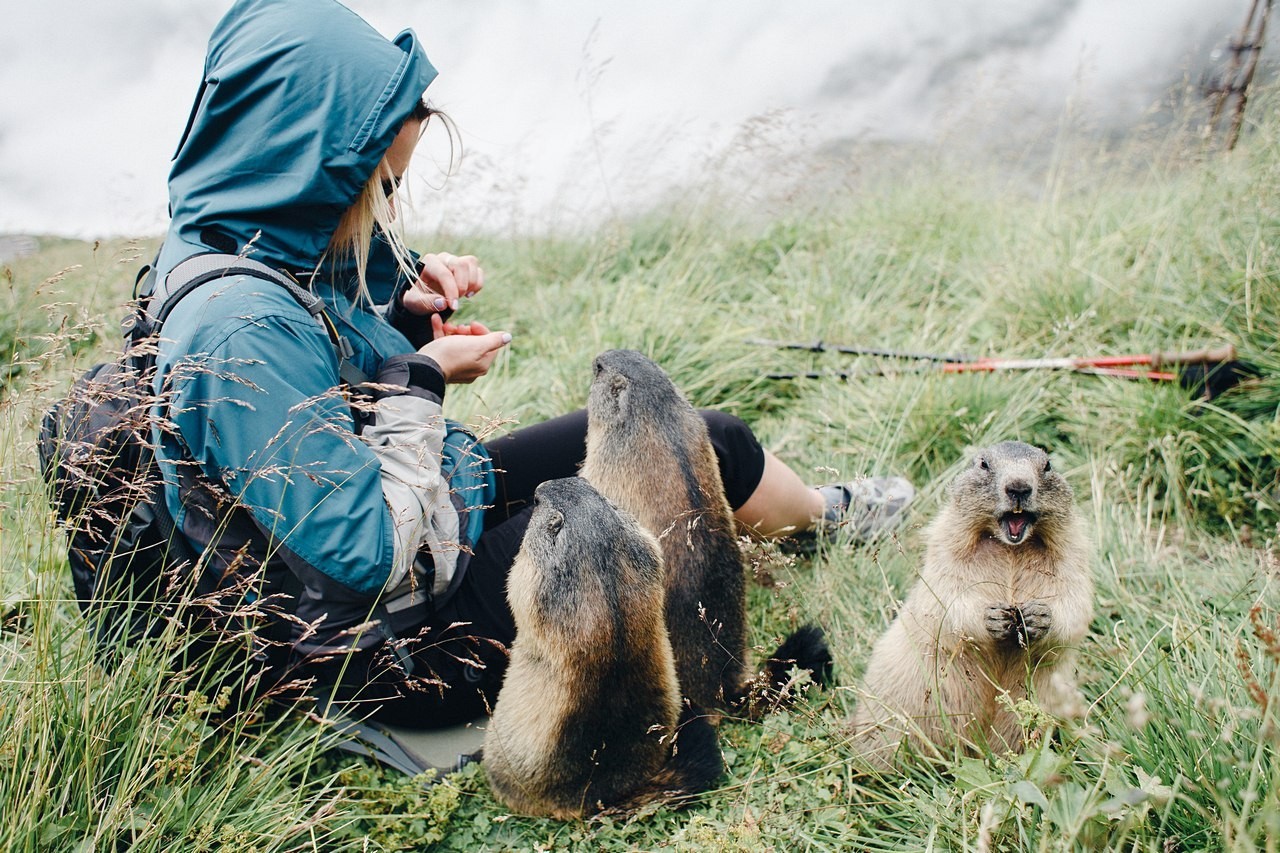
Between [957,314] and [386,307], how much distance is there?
13.8ft

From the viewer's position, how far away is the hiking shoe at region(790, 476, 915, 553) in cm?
415

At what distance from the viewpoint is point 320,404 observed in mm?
2564

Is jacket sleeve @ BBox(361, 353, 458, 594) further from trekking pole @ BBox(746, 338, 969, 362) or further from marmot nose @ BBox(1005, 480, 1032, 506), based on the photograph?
trekking pole @ BBox(746, 338, 969, 362)

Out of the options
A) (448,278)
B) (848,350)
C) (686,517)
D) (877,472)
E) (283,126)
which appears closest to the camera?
(283,126)

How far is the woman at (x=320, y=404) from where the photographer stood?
247 centimetres

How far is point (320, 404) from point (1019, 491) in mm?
2142

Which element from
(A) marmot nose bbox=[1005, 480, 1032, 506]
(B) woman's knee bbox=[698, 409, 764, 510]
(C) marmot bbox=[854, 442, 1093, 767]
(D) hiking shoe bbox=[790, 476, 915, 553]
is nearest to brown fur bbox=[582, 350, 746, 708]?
(B) woman's knee bbox=[698, 409, 764, 510]

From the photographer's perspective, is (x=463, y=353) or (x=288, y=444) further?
(x=463, y=353)

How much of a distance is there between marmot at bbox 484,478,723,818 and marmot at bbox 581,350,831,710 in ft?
0.89

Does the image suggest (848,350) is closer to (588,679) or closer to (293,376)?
(588,679)

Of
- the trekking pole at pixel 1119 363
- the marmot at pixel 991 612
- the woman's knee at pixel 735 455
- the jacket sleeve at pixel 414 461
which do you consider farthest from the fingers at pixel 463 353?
the trekking pole at pixel 1119 363

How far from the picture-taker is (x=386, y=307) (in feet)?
11.7

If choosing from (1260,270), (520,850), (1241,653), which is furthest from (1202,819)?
(1260,270)

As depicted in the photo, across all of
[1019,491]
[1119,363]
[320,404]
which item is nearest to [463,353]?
[320,404]
